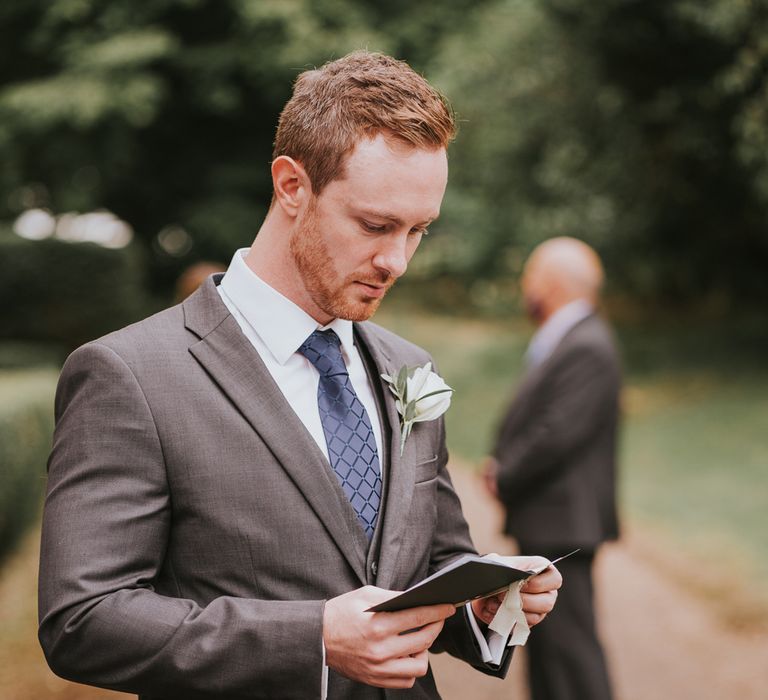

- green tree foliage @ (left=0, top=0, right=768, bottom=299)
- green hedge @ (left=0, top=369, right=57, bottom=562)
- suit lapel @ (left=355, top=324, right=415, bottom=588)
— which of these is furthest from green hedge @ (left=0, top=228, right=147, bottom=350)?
suit lapel @ (left=355, top=324, right=415, bottom=588)

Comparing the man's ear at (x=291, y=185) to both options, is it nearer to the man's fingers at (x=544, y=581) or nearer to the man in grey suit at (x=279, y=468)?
the man in grey suit at (x=279, y=468)

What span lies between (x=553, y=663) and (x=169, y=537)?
3.32 m

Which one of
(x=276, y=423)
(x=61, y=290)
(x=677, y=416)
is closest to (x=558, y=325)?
(x=276, y=423)

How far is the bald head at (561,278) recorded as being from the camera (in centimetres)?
495

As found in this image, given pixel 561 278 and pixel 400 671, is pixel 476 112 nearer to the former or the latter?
pixel 561 278

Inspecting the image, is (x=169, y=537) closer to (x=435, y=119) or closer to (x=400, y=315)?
(x=435, y=119)

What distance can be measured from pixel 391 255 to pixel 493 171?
16997 mm

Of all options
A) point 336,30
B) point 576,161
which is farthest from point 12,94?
point 576,161

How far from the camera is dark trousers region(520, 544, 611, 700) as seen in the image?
455 cm

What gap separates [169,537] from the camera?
1789mm

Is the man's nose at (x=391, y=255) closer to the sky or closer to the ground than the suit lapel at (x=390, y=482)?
closer to the sky

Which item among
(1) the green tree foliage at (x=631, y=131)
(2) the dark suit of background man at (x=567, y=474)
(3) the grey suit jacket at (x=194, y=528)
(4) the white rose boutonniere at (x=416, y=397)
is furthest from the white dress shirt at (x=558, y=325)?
(1) the green tree foliage at (x=631, y=131)

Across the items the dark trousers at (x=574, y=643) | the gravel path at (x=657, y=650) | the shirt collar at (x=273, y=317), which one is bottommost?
the gravel path at (x=657, y=650)

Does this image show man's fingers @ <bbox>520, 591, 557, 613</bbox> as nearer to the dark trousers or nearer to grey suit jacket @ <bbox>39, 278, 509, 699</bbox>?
grey suit jacket @ <bbox>39, 278, 509, 699</bbox>
